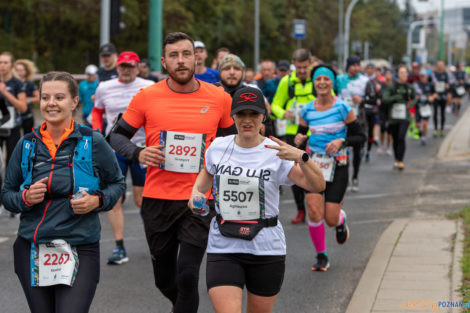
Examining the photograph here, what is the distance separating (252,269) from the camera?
14.5 ft

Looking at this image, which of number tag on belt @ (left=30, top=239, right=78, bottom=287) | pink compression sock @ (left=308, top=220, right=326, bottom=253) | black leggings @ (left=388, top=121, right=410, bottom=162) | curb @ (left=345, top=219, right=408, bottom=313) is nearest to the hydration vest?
number tag on belt @ (left=30, top=239, right=78, bottom=287)

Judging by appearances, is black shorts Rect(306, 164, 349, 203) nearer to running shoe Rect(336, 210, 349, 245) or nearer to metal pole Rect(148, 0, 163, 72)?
running shoe Rect(336, 210, 349, 245)

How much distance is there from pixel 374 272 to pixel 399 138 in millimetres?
8754

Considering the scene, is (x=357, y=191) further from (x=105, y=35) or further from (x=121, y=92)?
(x=105, y=35)

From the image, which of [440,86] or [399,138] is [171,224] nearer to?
[399,138]

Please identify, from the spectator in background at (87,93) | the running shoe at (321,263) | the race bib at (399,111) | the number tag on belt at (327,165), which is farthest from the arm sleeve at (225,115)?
the race bib at (399,111)

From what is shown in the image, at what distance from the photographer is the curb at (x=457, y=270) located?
6.00 metres

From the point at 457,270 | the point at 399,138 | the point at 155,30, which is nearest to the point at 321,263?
the point at 457,270

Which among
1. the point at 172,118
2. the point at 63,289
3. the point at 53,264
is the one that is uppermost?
the point at 172,118

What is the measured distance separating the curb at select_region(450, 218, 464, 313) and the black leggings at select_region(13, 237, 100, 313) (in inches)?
105

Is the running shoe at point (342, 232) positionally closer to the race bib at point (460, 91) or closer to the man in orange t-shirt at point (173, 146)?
the man in orange t-shirt at point (173, 146)

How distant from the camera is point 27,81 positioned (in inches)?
477

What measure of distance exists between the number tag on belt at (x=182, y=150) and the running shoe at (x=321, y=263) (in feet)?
8.38

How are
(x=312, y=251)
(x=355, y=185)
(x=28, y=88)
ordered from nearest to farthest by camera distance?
(x=312, y=251), (x=28, y=88), (x=355, y=185)
